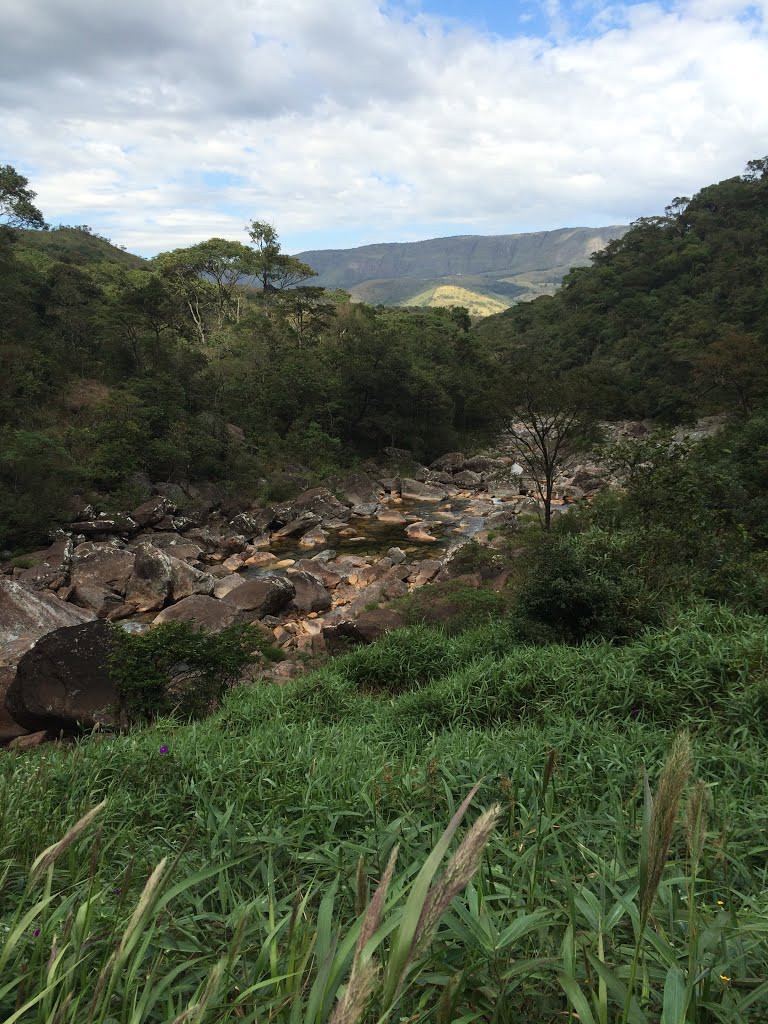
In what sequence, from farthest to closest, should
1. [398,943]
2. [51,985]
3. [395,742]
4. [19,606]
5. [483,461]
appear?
1. [483,461]
2. [19,606]
3. [395,742]
4. [51,985]
5. [398,943]

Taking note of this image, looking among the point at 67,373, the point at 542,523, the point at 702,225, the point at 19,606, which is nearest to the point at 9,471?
the point at 19,606

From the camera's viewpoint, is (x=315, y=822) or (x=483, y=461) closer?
(x=315, y=822)

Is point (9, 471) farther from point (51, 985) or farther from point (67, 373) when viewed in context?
point (51, 985)

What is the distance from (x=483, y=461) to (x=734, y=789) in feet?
87.3

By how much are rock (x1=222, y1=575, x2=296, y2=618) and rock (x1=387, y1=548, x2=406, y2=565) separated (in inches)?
160

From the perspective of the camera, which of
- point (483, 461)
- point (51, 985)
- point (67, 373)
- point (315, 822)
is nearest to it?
point (51, 985)

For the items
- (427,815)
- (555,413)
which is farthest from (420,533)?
(427,815)

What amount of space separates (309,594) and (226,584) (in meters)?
2.53

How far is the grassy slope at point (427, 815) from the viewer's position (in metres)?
1.35

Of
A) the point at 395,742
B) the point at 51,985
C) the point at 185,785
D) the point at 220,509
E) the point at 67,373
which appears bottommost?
the point at 220,509

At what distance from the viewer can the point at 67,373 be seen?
77.3 feet

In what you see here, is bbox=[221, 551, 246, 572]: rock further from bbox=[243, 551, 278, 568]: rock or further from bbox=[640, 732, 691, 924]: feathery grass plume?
bbox=[640, 732, 691, 924]: feathery grass plume

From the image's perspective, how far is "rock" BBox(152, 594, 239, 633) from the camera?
453 inches

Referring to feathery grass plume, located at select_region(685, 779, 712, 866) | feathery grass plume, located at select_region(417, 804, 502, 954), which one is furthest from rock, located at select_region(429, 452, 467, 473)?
feathery grass plume, located at select_region(417, 804, 502, 954)
